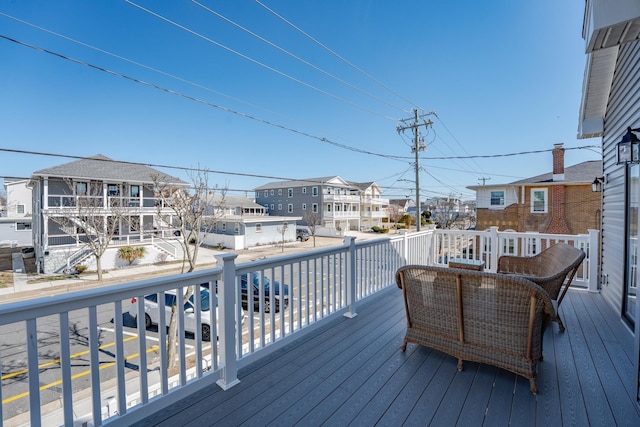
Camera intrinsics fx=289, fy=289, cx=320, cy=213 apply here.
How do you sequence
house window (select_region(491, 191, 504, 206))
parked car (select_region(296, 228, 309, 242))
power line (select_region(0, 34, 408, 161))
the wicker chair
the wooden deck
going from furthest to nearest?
parked car (select_region(296, 228, 309, 242)) → house window (select_region(491, 191, 504, 206)) → power line (select_region(0, 34, 408, 161)) → the wicker chair → the wooden deck

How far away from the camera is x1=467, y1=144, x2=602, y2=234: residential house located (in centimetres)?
1269

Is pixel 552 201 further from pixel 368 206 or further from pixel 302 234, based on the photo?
pixel 368 206

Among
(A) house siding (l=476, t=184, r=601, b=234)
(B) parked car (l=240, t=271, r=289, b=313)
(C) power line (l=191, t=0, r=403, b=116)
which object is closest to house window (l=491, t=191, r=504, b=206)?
(A) house siding (l=476, t=184, r=601, b=234)

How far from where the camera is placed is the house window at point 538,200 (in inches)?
531

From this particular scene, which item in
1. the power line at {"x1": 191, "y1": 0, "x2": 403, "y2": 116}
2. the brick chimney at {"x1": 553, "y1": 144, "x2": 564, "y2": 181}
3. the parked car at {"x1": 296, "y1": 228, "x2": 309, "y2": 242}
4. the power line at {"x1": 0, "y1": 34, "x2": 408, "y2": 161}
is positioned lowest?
the parked car at {"x1": 296, "y1": 228, "x2": 309, "y2": 242}

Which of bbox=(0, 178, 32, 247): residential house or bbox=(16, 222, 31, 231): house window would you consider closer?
bbox=(0, 178, 32, 247): residential house

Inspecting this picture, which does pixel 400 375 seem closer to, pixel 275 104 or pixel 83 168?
pixel 275 104

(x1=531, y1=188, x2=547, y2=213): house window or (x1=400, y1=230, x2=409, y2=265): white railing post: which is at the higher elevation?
(x1=531, y1=188, x2=547, y2=213): house window

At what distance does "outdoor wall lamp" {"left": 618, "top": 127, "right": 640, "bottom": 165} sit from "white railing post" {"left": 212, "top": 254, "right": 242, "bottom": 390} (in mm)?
3329

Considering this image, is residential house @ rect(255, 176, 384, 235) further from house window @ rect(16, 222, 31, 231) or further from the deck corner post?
the deck corner post

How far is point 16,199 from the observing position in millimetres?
25859

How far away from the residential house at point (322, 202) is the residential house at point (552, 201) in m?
15.2

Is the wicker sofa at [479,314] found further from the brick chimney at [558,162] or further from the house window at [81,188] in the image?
the house window at [81,188]

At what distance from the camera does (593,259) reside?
4.39 metres
